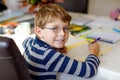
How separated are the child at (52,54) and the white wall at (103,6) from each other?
65.6 inches

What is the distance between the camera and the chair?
73cm

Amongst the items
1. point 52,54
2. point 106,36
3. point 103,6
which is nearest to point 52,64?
point 52,54

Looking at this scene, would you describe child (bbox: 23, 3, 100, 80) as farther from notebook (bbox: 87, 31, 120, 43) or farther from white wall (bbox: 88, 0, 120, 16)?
white wall (bbox: 88, 0, 120, 16)

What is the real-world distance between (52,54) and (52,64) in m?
Answer: 0.05

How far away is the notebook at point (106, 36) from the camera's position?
147 cm

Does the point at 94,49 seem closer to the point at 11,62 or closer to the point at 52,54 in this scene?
the point at 52,54

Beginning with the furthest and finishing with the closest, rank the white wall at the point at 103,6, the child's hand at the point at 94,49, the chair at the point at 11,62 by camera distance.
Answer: the white wall at the point at 103,6, the child's hand at the point at 94,49, the chair at the point at 11,62

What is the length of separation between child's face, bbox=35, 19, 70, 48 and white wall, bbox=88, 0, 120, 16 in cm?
173

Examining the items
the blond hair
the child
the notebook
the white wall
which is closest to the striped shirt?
the child

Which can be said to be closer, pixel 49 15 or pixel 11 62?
pixel 11 62

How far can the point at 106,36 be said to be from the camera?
61.0 inches

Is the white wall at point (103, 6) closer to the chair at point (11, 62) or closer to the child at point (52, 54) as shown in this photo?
the child at point (52, 54)

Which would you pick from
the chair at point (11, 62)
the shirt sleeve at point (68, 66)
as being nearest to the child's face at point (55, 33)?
the shirt sleeve at point (68, 66)

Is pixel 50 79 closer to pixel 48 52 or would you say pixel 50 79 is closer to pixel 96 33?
pixel 48 52
